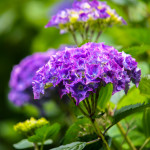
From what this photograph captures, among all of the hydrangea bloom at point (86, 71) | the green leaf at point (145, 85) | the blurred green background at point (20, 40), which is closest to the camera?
the hydrangea bloom at point (86, 71)

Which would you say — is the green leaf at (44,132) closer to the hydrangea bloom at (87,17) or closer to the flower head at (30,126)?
the flower head at (30,126)

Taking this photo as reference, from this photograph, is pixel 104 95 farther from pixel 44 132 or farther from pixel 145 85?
pixel 44 132

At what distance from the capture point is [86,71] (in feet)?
3.13

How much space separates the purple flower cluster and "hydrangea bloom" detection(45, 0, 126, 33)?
529mm

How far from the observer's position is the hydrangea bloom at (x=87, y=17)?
1.37 metres

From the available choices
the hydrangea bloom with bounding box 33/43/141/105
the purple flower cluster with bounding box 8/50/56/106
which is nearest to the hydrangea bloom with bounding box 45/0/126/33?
the hydrangea bloom with bounding box 33/43/141/105

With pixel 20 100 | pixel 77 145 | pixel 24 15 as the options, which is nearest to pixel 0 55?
pixel 24 15

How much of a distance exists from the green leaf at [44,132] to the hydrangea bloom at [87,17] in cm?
42

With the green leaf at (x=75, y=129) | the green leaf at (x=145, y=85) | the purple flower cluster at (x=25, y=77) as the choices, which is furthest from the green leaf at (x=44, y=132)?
the purple flower cluster at (x=25, y=77)

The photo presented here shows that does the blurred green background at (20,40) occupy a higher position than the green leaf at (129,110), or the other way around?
the blurred green background at (20,40)

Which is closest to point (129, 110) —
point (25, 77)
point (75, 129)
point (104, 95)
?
point (104, 95)

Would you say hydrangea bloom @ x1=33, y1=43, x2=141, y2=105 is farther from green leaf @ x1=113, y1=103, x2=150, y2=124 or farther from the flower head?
the flower head

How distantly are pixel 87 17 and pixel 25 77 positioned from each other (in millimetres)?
764

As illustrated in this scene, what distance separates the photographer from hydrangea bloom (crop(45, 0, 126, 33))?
1.37m
